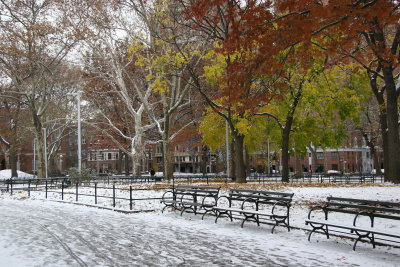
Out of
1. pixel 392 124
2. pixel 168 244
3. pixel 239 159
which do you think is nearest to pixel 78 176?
pixel 239 159

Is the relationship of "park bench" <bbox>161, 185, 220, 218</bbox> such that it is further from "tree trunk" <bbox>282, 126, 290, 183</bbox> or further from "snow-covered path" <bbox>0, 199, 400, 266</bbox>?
"tree trunk" <bbox>282, 126, 290, 183</bbox>

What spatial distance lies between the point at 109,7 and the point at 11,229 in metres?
20.6

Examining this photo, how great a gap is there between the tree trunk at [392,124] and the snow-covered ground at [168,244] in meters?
9.32

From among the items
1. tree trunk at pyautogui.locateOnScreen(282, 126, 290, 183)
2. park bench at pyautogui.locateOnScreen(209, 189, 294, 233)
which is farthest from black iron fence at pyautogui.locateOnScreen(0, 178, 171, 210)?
tree trunk at pyautogui.locateOnScreen(282, 126, 290, 183)

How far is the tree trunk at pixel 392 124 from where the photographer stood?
1983cm

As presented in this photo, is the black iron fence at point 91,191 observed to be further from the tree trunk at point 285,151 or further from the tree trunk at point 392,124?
the tree trunk at point 392,124

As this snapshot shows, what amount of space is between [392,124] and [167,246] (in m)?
15.4

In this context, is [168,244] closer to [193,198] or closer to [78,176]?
[193,198]

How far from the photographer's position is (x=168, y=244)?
8.88 metres

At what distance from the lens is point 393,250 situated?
8.02 meters

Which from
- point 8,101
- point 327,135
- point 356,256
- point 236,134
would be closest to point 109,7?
point 236,134

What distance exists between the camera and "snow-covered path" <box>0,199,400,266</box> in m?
7.31

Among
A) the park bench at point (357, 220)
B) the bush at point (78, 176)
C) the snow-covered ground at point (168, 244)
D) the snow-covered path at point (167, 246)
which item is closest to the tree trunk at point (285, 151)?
the bush at point (78, 176)

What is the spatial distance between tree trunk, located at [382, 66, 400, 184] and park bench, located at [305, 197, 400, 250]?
9.59 m
